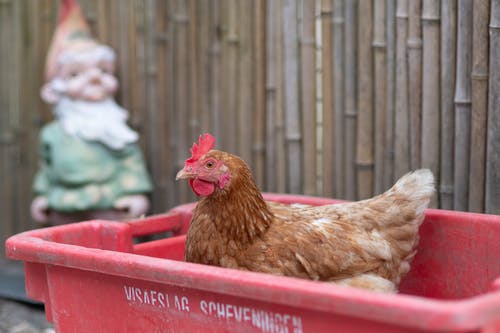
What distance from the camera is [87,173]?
4.04 metres

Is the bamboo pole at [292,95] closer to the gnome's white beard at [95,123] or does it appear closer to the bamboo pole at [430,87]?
the bamboo pole at [430,87]

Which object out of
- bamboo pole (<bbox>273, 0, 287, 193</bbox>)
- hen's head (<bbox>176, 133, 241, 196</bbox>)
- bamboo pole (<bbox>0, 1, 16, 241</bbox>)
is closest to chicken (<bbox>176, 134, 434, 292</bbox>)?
hen's head (<bbox>176, 133, 241, 196</bbox>)

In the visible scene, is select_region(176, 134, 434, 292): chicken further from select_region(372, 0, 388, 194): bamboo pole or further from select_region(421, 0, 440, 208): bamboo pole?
select_region(372, 0, 388, 194): bamboo pole

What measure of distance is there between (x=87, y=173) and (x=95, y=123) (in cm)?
25

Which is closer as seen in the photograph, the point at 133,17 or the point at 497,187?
the point at 497,187

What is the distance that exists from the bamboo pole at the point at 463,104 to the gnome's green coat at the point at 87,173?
5.42 ft

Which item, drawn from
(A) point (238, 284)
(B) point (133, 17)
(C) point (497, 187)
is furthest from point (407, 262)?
(B) point (133, 17)

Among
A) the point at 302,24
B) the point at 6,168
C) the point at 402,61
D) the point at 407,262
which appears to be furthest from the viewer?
the point at 6,168

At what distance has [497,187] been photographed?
114 inches

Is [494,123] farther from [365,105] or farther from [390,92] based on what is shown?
[365,105]

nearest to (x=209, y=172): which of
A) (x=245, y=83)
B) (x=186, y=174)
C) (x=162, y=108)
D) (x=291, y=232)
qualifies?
(x=186, y=174)

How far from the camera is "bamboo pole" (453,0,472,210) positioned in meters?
2.95

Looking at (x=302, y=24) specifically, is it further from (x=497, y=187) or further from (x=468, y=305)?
(x=468, y=305)

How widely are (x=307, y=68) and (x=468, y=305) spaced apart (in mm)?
1978
